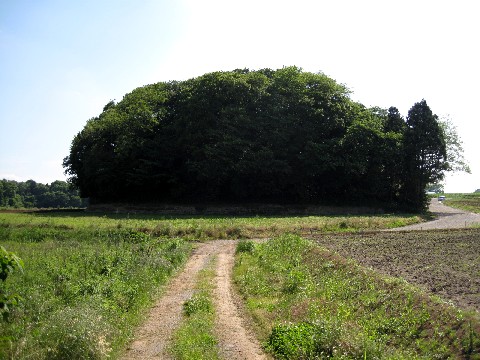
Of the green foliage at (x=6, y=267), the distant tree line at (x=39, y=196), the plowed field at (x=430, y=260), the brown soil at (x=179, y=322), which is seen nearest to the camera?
the green foliage at (x=6, y=267)

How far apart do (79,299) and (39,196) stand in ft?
336

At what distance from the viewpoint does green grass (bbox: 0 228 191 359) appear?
7.52m

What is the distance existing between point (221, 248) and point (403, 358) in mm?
16626

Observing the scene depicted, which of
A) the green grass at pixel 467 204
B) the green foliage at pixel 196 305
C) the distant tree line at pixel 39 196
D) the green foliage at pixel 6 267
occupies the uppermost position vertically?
the distant tree line at pixel 39 196

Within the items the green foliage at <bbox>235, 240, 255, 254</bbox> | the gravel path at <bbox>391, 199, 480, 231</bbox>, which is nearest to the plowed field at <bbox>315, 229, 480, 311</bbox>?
the green foliage at <bbox>235, 240, 255, 254</bbox>

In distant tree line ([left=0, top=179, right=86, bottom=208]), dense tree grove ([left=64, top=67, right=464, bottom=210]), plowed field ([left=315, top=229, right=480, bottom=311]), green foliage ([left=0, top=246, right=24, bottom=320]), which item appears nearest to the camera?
green foliage ([left=0, top=246, right=24, bottom=320])

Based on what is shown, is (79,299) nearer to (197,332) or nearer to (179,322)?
(179,322)

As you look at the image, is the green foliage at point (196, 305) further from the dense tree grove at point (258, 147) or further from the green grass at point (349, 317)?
the dense tree grove at point (258, 147)

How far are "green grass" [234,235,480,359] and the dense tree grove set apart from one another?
3176 centimetres

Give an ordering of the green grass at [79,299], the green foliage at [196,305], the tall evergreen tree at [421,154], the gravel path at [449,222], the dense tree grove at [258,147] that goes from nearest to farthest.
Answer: the green grass at [79,299]
the green foliage at [196,305]
the gravel path at [449,222]
the dense tree grove at [258,147]
the tall evergreen tree at [421,154]

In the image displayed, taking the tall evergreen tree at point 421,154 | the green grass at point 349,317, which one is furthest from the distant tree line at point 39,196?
the green grass at point 349,317

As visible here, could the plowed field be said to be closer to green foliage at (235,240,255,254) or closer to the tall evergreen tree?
green foliage at (235,240,255,254)

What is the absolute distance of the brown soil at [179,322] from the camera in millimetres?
8297

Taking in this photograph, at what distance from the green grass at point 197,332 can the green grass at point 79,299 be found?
119 centimetres
